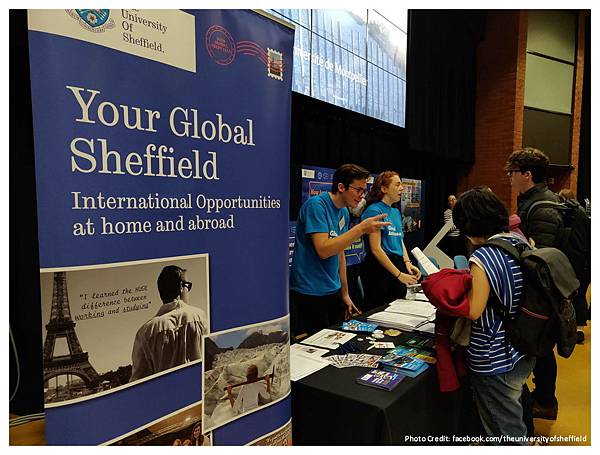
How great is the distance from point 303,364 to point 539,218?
58.0 inches

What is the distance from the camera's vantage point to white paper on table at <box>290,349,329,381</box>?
1288 mm

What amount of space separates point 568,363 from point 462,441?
2.16m

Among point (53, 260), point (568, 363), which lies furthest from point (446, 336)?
point (568, 363)

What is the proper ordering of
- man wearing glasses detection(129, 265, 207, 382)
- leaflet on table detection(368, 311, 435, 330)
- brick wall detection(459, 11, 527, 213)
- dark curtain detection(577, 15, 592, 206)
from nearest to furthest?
man wearing glasses detection(129, 265, 207, 382), leaflet on table detection(368, 311, 435, 330), brick wall detection(459, 11, 527, 213), dark curtain detection(577, 15, 592, 206)

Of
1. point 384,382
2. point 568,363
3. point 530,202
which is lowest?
point 568,363

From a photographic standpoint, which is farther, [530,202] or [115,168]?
[530,202]

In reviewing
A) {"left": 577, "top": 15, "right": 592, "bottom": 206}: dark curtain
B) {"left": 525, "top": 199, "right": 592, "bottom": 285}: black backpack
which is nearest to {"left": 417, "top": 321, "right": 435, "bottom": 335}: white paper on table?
{"left": 525, "top": 199, "right": 592, "bottom": 285}: black backpack

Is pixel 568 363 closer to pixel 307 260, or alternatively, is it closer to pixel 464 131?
pixel 307 260

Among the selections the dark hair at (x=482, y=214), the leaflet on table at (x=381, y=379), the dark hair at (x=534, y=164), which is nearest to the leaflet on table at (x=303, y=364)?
the leaflet on table at (x=381, y=379)

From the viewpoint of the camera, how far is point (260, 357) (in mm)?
1164

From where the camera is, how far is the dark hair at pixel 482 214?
51.3 inches

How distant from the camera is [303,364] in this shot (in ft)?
4.45

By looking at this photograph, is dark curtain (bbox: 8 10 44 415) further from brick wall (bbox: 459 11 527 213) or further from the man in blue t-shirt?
brick wall (bbox: 459 11 527 213)

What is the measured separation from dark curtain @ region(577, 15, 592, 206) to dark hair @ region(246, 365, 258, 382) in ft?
25.9
